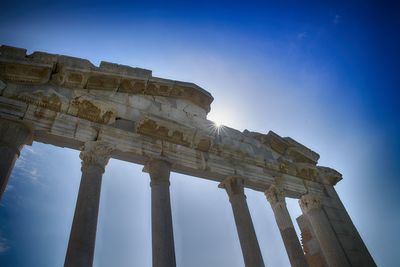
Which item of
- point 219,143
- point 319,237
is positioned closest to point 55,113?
point 219,143

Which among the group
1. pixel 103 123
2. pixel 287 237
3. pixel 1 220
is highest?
pixel 1 220

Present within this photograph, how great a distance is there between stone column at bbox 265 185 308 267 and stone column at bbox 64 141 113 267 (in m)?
6.17

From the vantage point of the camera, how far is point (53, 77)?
9133mm

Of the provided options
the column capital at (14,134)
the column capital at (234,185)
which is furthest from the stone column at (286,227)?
the column capital at (14,134)

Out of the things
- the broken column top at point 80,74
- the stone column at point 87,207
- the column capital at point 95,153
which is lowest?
the stone column at point 87,207

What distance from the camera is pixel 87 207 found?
693 centimetres

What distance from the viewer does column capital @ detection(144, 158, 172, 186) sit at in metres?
8.80

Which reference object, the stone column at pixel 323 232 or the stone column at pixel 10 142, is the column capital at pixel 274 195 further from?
the stone column at pixel 10 142

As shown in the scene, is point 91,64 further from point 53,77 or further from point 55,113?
point 55,113

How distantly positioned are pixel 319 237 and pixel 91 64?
1013 centimetres

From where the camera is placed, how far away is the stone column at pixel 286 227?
9312mm

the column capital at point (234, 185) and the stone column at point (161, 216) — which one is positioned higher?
the column capital at point (234, 185)

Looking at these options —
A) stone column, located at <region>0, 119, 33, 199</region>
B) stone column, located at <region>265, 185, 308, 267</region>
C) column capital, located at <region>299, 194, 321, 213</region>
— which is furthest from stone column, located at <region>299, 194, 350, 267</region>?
stone column, located at <region>0, 119, 33, 199</region>

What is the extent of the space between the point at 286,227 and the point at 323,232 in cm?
181
